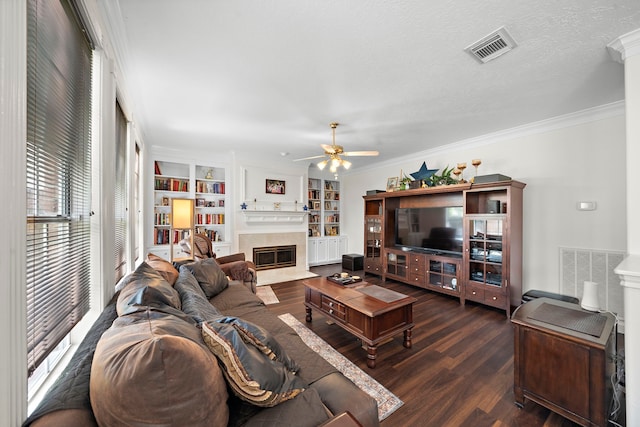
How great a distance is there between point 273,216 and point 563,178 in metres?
4.81

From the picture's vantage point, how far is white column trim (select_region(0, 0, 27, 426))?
620 millimetres

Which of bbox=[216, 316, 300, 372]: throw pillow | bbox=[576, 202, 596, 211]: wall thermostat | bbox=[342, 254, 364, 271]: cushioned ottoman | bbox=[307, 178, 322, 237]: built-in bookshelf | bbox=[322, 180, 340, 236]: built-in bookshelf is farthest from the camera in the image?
bbox=[322, 180, 340, 236]: built-in bookshelf

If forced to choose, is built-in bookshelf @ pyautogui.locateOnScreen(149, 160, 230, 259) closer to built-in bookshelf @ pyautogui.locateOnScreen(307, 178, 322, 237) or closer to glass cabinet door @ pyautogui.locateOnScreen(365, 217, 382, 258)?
built-in bookshelf @ pyautogui.locateOnScreen(307, 178, 322, 237)

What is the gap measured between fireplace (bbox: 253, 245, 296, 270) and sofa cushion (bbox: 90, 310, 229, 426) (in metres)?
4.72

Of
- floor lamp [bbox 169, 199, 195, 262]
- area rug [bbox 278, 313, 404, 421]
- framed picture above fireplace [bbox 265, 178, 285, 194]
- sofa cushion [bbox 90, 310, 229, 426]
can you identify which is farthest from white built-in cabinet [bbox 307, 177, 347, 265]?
sofa cushion [bbox 90, 310, 229, 426]

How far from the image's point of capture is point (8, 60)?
0.64 metres

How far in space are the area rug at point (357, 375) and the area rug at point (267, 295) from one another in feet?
3.00

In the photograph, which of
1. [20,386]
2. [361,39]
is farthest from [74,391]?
[361,39]

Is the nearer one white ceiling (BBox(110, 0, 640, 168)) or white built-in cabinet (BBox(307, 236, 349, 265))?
white ceiling (BBox(110, 0, 640, 168))

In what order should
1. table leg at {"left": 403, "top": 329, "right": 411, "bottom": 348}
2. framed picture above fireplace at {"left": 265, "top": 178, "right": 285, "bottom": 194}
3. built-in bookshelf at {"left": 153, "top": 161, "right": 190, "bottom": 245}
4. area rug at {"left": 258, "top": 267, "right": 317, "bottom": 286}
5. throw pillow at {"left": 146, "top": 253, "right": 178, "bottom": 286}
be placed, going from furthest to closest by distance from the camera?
1. framed picture above fireplace at {"left": 265, "top": 178, "right": 285, "bottom": 194}
2. area rug at {"left": 258, "top": 267, "right": 317, "bottom": 286}
3. built-in bookshelf at {"left": 153, "top": 161, "right": 190, "bottom": 245}
4. table leg at {"left": 403, "top": 329, "right": 411, "bottom": 348}
5. throw pillow at {"left": 146, "top": 253, "right": 178, "bottom": 286}

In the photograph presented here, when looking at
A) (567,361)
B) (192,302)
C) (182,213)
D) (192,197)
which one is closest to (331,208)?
(192,197)

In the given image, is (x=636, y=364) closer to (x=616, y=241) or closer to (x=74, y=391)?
(x=616, y=241)

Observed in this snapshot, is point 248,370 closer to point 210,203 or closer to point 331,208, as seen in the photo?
point 210,203

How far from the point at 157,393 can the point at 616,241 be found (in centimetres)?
439
